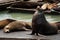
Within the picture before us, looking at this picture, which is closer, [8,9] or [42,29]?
[42,29]

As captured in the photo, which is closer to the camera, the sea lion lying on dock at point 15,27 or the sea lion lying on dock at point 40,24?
the sea lion lying on dock at point 40,24

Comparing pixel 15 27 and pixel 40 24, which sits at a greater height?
pixel 40 24

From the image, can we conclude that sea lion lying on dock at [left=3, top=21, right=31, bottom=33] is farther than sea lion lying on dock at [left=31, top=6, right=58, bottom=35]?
Yes

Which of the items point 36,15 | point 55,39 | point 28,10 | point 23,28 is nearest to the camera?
point 55,39

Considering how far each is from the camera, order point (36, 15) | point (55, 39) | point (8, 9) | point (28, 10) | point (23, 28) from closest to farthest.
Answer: point (55, 39) < point (36, 15) < point (23, 28) < point (28, 10) < point (8, 9)

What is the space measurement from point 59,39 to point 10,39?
890 mm

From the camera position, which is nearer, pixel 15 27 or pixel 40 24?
pixel 40 24

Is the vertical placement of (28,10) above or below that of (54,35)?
below

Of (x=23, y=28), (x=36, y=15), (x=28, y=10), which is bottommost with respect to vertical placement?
(x=28, y=10)

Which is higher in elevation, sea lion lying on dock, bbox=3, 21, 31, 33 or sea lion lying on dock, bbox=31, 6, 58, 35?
sea lion lying on dock, bbox=31, 6, 58, 35

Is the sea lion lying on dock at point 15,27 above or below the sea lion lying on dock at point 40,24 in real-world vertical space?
below

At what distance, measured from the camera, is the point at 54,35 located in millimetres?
4434

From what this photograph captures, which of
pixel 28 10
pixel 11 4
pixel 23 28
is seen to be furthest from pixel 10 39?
pixel 11 4

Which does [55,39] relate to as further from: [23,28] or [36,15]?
[23,28]
